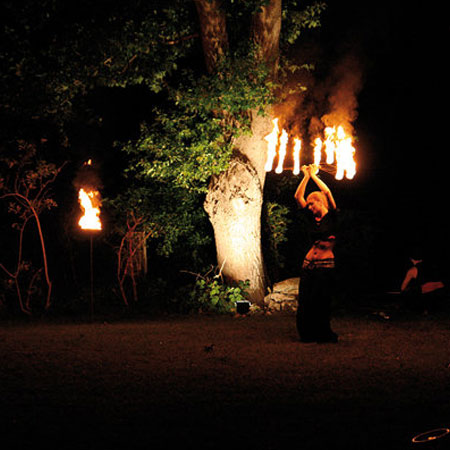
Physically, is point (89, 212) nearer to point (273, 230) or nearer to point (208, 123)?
point (208, 123)

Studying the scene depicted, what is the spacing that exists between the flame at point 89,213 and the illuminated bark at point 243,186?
2.66 metres

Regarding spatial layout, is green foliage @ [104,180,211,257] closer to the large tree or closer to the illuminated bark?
the large tree

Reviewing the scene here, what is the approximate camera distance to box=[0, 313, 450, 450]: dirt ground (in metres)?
4.33

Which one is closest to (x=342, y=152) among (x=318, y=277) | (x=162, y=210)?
(x=318, y=277)

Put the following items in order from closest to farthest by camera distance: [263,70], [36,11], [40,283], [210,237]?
1. [36,11]
2. [263,70]
3. [210,237]
4. [40,283]

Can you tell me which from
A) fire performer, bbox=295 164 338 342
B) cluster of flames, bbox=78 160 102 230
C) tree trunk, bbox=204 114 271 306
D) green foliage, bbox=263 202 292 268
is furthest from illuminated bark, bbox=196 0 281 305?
fire performer, bbox=295 164 338 342

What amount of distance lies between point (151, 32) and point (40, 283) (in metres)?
7.96

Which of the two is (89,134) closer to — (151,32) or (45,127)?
(45,127)

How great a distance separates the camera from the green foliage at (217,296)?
13.0 meters

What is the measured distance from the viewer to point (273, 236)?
52.7ft

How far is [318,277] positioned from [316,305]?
0.40 meters

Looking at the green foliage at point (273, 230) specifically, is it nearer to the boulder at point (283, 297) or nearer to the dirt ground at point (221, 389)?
the boulder at point (283, 297)

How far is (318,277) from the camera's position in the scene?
8625 millimetres

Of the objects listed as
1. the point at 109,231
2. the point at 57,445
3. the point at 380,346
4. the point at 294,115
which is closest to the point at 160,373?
the point at 57,445
